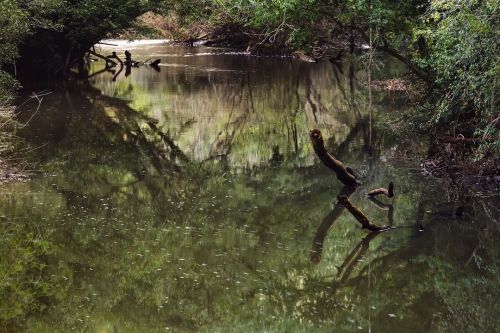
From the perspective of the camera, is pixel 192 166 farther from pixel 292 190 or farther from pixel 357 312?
pixel 357 312

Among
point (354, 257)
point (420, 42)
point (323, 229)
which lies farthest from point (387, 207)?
point (420, 42)

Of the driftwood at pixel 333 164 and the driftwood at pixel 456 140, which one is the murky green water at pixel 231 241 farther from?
the driftwood at pixel 456 140

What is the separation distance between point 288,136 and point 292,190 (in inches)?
246

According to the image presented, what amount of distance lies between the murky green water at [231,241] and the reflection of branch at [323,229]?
0.04 meters

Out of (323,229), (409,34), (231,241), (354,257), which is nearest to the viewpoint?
(354,257)

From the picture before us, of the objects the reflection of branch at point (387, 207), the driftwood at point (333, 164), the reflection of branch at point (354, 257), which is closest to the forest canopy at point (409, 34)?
the reflection of branch at point (387, 207)

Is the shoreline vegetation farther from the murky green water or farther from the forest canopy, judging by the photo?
the murky green water

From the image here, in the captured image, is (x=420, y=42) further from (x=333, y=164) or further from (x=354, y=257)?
(x=354, y=257)

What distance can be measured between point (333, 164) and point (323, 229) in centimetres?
262

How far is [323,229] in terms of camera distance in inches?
447

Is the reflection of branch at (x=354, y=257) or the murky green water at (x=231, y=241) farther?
the reflection of branch at (x=354, y=257)

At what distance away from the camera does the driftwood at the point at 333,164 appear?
1305 centimetres

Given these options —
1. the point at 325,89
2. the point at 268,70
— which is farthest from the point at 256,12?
the point at 268,70

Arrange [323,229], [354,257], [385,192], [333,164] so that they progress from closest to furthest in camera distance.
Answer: [354,257] < [323,229] < [385,192] < [333,164]
